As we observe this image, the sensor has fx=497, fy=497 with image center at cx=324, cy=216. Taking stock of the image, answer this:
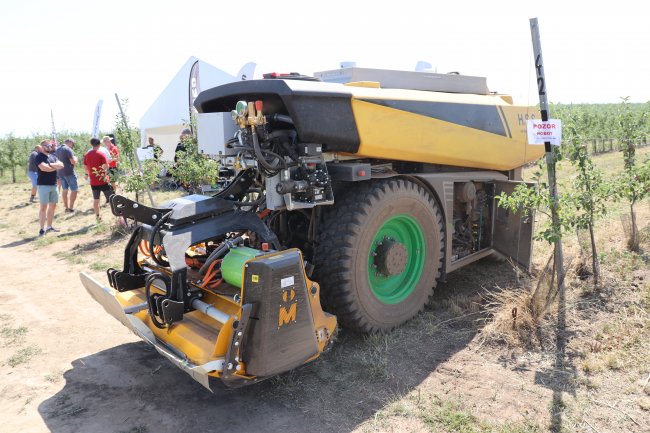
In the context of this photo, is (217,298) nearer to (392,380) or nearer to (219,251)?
(219,251)

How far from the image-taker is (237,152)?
3.81 metres

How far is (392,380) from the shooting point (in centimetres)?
350

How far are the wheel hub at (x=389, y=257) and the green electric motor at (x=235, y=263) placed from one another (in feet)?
3.61

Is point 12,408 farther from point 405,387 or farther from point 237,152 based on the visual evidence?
point 405,387

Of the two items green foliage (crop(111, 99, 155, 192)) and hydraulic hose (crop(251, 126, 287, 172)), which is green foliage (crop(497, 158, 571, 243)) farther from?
green foliage (crop(111, 99, 155, 192))

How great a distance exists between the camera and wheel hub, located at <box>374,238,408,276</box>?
13.2 feet

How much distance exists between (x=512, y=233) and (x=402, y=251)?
1800 mm

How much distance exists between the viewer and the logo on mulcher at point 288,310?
3.05 metres

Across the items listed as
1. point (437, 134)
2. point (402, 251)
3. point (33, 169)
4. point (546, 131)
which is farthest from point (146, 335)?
point (33, 169)

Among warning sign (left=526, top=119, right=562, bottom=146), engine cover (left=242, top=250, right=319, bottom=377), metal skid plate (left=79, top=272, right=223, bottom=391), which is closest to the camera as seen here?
metal skid plate (left=79, top=272, right=223, bottom=391)

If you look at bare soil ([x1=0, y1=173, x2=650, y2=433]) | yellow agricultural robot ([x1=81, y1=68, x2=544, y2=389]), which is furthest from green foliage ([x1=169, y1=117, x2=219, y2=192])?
yellow agricultural robot ([x1=81, y1=68, x2=544, y2=389])

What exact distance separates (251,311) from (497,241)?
3424 mm

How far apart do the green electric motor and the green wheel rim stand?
103cm

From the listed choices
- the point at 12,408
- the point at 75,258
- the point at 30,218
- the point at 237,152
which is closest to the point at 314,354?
the point at 237,152
